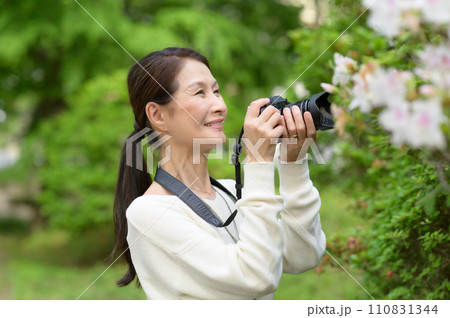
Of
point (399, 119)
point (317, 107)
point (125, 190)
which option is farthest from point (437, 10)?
point (125, 190)

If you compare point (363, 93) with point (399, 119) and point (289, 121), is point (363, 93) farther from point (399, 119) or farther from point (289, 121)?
point (289, 121)

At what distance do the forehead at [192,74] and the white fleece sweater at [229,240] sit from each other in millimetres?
337

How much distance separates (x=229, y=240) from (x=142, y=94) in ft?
1.76

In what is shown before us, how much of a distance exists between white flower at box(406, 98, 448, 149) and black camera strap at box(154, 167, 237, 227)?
0.76 metres

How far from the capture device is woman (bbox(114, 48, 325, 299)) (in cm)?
132

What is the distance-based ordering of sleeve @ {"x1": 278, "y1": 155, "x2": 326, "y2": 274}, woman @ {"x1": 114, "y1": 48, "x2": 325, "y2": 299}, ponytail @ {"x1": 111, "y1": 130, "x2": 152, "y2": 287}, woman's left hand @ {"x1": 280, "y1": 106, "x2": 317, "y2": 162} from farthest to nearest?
ponytail @ {"x1": 111, "y1": 130, "x2": 152, "y2": 287}, sleeve @ {"x1": 278, "y1": 155, "x2": 326, "y2": 274}, woman's left hand @ {"x1": 280, "y1": 106, "x2": 317, "y2": 162}, woman @ {"x1": 114, "y1": 48, "x2": 325, "y2": 299}

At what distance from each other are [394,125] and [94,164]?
594 cm

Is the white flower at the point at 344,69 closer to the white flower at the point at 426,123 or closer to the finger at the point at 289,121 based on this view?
the finger at the point at 289,121

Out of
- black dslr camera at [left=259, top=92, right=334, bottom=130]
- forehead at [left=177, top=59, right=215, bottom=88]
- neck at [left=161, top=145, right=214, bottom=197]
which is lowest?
neck at [left=161, top=145, right=214, bottom=197]

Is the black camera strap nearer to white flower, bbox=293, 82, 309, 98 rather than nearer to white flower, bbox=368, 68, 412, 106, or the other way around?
white flower, bbox=368, 68, 412, 106

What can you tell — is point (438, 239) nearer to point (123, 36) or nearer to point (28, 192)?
point (123, 36)

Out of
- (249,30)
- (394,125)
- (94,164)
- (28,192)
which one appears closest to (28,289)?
(94,164)

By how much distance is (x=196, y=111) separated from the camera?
4.96 ft

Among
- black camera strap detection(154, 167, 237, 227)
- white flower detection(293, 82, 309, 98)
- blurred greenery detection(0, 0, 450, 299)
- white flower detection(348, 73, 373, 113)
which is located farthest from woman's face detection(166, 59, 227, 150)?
blurred greenery detection(0, 0, 450, 299)
